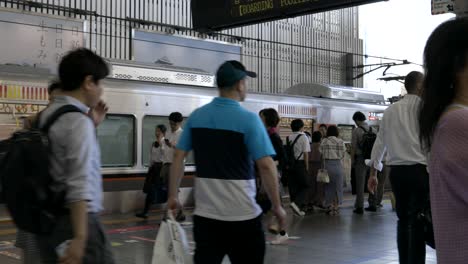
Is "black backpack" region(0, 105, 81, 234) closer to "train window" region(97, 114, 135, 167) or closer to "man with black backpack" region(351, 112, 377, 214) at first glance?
"train window" region(97, 114, 135, 167)

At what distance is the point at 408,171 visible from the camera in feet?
15.6

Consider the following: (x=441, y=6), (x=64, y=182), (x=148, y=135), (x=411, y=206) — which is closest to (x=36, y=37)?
(x=148, y=135)

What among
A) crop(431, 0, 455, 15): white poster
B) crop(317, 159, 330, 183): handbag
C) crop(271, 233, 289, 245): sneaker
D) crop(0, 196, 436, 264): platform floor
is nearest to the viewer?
crop(431, 0, 455, 15): white poster

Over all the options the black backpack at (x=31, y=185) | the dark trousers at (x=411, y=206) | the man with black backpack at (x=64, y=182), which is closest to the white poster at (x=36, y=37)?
the dark trousers at (x=411, y=206)

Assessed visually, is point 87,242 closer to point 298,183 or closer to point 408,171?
point 408,171

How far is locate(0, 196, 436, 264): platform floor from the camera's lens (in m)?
6.67

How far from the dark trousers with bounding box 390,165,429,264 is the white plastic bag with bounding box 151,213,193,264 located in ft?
6.85

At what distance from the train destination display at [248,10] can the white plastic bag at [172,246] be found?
5.19 m

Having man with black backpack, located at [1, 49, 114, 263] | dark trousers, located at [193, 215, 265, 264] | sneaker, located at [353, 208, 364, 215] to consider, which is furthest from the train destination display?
man with black backpack, located at [1, 49, 114, 263]

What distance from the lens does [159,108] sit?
11.0 m

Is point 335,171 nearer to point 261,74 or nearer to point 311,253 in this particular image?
point 311,253

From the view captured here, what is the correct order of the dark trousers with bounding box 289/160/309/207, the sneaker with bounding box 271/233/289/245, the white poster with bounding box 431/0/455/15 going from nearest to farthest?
the white poster with bounding box 431/0/455/15, the sneaker with bounding box 271/233/289/245, the dark trousers with bounding box 289/160/309/207

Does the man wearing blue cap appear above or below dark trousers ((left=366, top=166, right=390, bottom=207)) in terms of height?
above

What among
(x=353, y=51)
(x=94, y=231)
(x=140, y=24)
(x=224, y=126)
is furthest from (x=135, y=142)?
(x=353, y=51)
